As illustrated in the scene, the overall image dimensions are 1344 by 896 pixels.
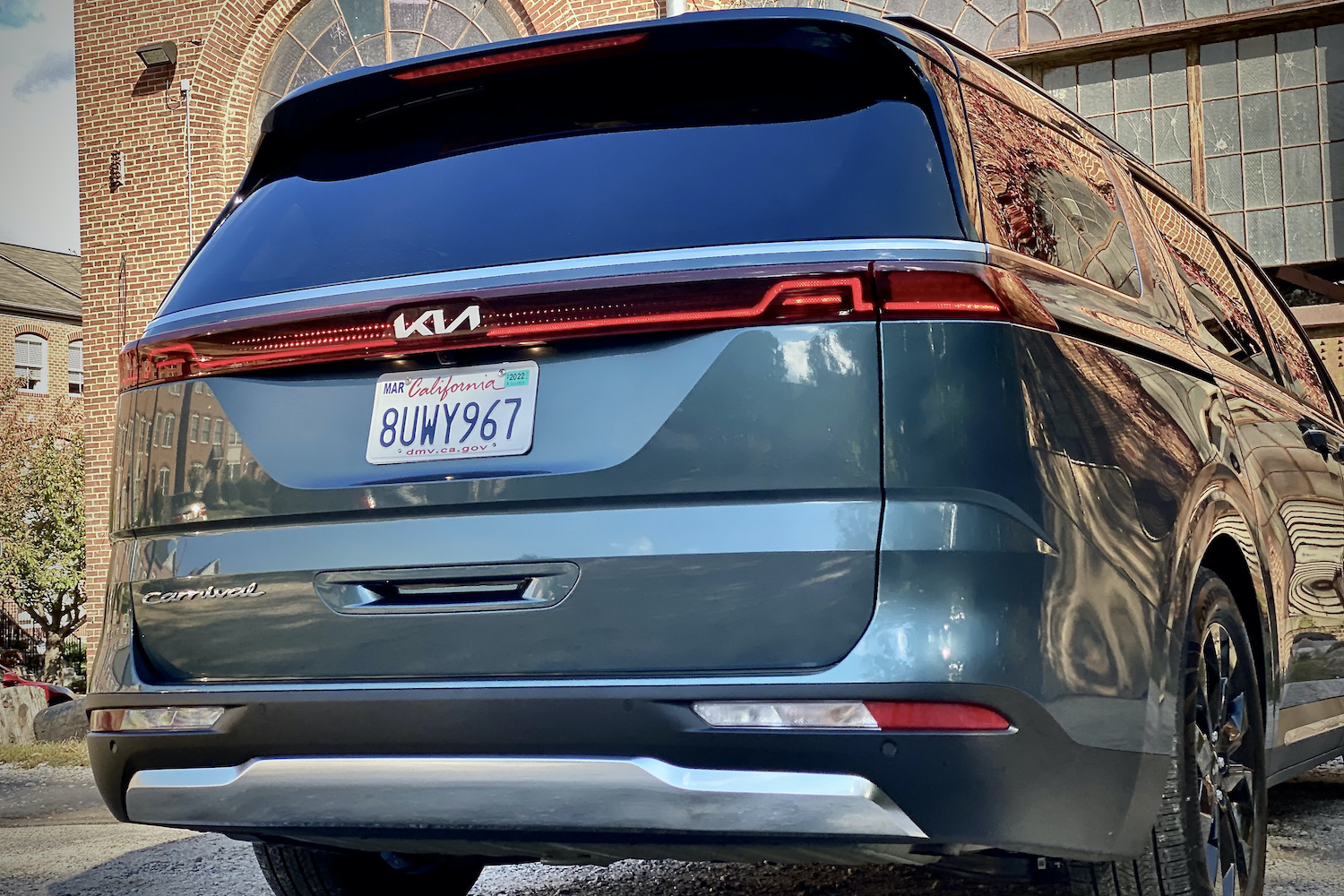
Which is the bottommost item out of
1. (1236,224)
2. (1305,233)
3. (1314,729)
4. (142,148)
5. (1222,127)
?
(1314,729)

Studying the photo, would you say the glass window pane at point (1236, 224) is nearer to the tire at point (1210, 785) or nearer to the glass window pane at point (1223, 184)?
the glass window pane at point (1223, 184)

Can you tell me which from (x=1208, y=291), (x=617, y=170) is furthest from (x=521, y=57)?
(x=1208, y=291)

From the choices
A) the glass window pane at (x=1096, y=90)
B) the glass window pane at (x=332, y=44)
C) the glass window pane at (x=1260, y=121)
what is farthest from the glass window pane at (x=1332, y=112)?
the glass window pane at (x=332, y=44)

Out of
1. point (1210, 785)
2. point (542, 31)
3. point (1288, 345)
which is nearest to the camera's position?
point (1210, 785)

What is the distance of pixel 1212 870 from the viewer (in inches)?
113

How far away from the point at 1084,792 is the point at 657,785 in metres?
0.65

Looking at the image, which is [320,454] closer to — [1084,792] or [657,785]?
[657,785]

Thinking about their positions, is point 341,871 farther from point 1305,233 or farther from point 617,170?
point 1305,233

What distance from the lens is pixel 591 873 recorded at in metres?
4.36

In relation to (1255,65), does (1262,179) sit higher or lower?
lower

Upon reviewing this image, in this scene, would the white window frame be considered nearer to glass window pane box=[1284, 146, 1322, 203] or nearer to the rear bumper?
glass window pane box=[1284, 146, 1322, 203]

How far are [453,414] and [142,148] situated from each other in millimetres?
14169

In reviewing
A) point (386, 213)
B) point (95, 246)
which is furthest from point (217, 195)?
point (386, 213)

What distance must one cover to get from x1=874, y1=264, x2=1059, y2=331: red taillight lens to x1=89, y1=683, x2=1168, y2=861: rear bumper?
56 cm
